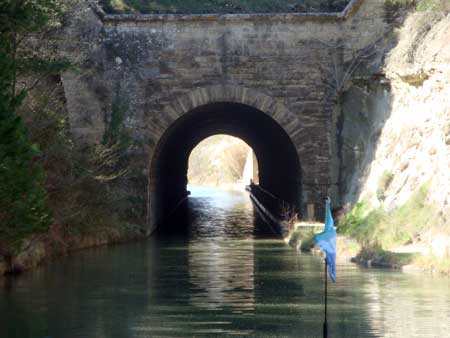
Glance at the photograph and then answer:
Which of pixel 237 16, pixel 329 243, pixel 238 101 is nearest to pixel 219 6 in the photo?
pixel 237 16

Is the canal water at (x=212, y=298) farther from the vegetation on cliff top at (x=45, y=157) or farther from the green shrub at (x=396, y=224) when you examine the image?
the green shrub at (x=396, y=224)

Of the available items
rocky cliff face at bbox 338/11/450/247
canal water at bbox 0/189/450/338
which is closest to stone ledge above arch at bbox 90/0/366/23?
rocky cliff face at bbox 338/11/450/247

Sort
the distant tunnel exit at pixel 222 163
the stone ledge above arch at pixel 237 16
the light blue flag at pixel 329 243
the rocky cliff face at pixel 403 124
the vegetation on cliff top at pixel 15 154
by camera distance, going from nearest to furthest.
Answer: the light blue flag at pixel 329 243 < the vegetation on cliff top at pixel 15 154 < the rocky cliff face at pixel 403 124 < the stone ledge above arch at pixel 237 16 < the distant tunnel exit at pixel 222 163

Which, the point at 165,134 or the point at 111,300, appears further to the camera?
the point at 165,134

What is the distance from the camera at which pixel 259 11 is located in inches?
1081

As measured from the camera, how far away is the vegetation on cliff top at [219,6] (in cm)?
2739

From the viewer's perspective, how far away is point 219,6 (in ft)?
90.5

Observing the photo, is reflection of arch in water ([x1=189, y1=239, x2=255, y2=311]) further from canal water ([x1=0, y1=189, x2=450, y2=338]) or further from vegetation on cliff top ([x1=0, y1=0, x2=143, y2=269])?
vegetation on cliff top ([x1=0, y1=0, x2=143, y2=269])

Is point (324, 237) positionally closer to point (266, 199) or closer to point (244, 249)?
point (244, 249)

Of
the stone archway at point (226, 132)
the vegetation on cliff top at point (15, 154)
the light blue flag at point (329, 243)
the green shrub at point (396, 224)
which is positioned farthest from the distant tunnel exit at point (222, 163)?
the light blue flag at point (329, 243)

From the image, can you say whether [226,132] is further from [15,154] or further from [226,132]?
[15,154]

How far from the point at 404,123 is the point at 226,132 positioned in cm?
2081

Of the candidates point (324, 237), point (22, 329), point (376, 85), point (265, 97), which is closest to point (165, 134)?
point (265, 97)

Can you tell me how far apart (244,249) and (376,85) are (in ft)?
20.7
